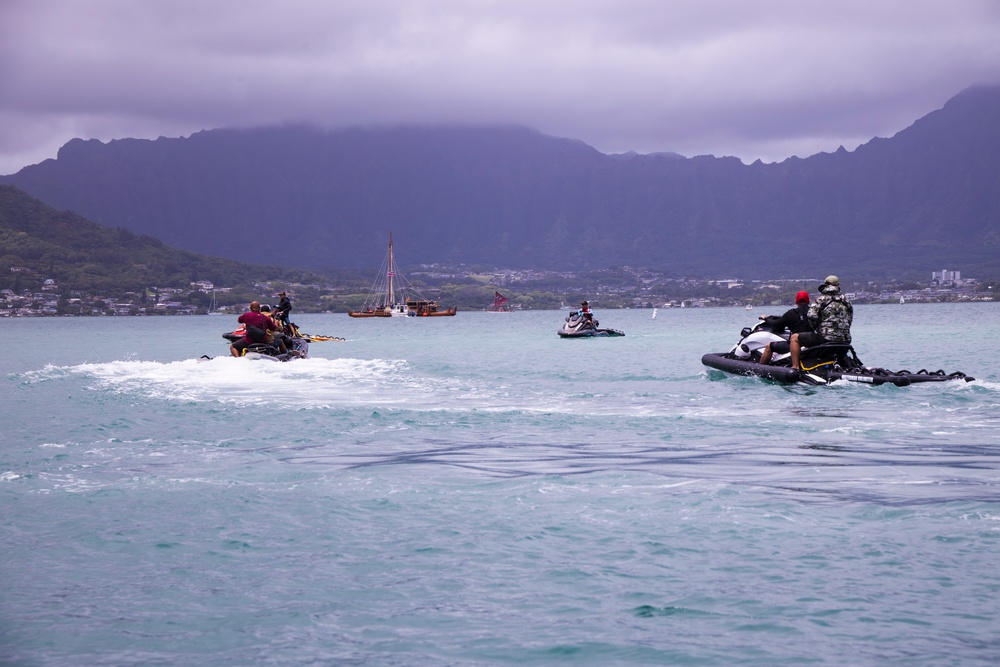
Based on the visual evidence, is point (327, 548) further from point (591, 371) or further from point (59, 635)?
point (591, 371)

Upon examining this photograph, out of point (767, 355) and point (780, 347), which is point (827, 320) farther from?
point (767, 355)

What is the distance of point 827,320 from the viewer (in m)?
22.8

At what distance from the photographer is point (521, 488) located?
1223 cm

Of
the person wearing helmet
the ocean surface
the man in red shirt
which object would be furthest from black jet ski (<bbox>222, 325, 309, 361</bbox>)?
the person wearing helmet

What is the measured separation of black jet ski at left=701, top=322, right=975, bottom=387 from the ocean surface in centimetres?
163

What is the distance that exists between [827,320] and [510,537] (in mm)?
14829

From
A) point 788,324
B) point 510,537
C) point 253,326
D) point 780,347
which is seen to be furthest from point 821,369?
point 253,326

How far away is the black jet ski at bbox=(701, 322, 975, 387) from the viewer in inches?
869

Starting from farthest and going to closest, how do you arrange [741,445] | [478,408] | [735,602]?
1. [478,408]
2. [741,445]
3. [735,602]

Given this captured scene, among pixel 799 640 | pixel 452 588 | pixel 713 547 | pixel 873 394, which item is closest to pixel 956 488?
pixel 713 547

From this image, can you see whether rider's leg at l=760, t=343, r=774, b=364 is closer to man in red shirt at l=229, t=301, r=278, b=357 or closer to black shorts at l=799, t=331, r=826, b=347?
black shorts at l=799, t=331, r=826, b=347

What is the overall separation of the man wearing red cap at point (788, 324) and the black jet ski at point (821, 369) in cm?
14

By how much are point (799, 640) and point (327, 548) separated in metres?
4.32

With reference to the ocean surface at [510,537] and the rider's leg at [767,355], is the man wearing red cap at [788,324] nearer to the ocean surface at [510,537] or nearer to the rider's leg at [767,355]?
the rider's leg at [767,355]
